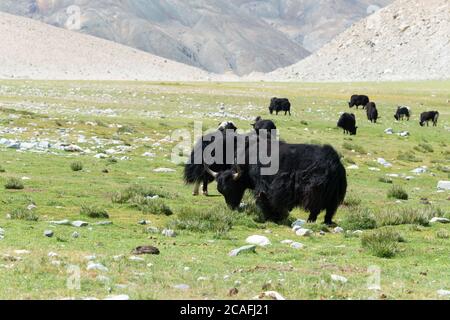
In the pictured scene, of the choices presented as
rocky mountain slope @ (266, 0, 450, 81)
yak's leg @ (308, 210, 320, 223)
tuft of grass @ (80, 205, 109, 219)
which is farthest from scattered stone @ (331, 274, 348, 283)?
rocky mountain slope @ (266, 0, 450, 81)

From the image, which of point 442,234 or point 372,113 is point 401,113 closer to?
point 372,113

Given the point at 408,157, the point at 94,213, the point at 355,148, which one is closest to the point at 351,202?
the point at 94,213

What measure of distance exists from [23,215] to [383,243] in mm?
6051

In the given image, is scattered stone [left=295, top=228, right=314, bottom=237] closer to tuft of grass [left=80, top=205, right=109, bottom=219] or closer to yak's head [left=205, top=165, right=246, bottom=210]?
yak's head [left=205, top=165, right=246, bottom=210]

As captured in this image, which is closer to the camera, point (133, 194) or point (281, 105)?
point (133, 194)

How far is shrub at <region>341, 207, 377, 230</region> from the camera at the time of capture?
12.6 metres

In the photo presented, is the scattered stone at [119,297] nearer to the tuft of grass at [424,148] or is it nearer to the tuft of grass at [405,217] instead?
the tuft of grass at [405,217]

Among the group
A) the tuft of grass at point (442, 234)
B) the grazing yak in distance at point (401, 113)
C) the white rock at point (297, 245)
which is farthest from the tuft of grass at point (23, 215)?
the grazing yak in distance at point (401, 113)

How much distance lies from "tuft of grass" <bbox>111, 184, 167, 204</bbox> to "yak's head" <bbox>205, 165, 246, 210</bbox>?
186 cm

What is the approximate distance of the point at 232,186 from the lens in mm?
14227

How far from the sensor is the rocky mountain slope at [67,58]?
137 metres

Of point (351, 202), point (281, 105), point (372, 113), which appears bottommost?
point (351, 202)

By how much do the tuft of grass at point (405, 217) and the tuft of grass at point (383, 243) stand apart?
1846 mm
